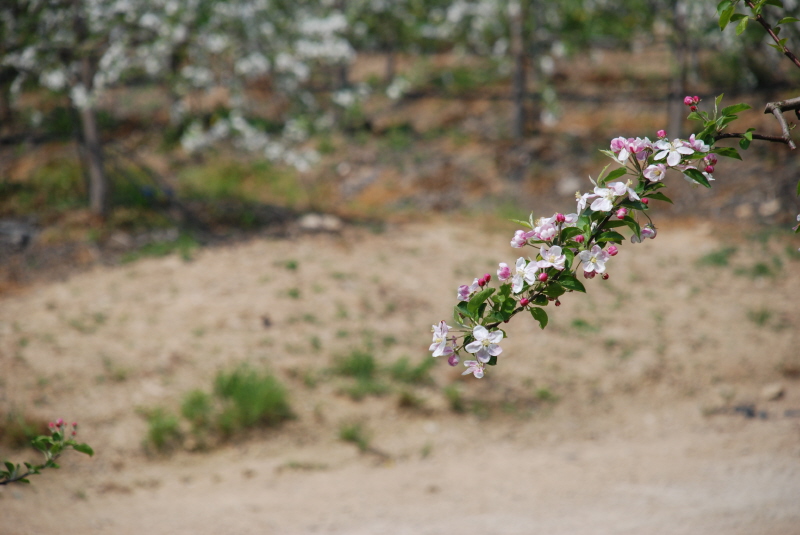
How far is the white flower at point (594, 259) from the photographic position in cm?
184

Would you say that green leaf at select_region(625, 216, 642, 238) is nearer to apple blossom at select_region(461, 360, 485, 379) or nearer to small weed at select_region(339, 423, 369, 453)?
apple blossom at select_region(461, 360, 485, 379)

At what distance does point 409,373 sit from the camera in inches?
240

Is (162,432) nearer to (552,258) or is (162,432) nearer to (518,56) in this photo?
(552,258)

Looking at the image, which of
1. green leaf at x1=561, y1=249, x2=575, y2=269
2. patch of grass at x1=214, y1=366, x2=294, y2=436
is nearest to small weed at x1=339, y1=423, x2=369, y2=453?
patch of grass at x1=214, y1=366, x2=294, y2=436

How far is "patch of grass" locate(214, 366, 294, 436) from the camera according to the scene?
5.35 m

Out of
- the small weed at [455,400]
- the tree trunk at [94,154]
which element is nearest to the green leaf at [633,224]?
the small weed at [455,400]

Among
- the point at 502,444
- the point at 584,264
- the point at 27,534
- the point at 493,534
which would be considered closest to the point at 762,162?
the point at 502,444

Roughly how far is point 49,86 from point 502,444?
7.42m

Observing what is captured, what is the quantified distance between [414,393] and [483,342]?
416 cm

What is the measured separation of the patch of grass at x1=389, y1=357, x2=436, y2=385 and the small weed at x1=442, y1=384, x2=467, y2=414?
0.24 m

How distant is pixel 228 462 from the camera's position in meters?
5.07

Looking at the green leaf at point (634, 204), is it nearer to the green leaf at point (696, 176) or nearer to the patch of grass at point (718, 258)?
the green leaf at point (696, 176)

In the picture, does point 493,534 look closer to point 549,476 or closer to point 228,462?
point 549,476

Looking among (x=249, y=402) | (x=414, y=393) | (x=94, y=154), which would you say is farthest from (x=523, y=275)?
(x=94, y=154)
